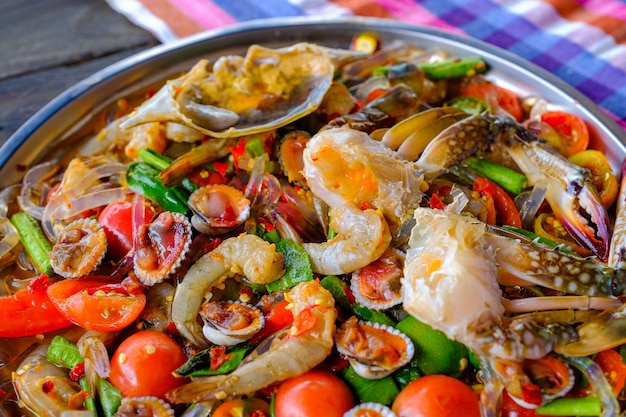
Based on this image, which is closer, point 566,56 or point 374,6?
point 566,56

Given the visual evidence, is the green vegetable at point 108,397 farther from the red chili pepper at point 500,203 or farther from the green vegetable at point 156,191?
the red chili pepper at point 500,203

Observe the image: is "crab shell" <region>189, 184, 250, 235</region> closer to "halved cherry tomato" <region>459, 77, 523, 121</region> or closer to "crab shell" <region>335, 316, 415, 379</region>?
"crab shell" <region>335, 316, 415, 379</region>

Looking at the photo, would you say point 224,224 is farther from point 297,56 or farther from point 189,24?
point 189,24

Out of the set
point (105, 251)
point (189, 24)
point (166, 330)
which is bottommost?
point (166, 330)

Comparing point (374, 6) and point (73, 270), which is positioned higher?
point (374, 6)

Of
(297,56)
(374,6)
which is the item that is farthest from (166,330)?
(374,6)

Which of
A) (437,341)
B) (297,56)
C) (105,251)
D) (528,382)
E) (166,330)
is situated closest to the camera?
(528,382)

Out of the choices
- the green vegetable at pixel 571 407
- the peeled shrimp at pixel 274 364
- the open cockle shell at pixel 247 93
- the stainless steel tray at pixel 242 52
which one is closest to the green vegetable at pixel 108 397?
the peeled shrimp at pixel 274 364
